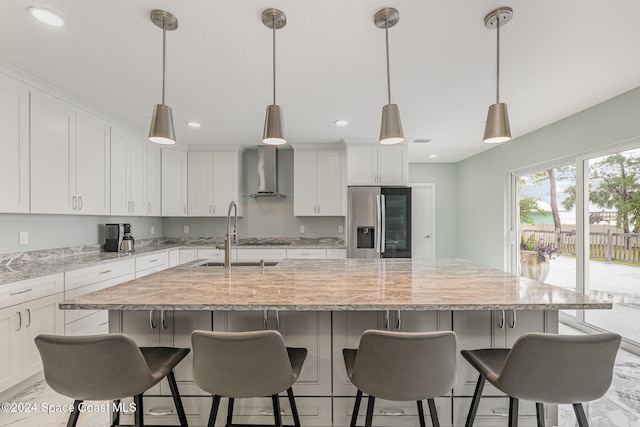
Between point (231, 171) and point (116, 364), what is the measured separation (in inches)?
152

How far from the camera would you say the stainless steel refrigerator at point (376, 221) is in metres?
4.38

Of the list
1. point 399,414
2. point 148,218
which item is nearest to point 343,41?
point 399,414

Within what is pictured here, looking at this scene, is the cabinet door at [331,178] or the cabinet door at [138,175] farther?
the cabinet door at [331,178]

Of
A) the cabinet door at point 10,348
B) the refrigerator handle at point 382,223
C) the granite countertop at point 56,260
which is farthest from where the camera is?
the refrigerator handle at point 382,223

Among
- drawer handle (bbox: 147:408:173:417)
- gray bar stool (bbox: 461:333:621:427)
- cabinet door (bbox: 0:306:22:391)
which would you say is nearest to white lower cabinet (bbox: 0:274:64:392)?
cabinet door (bbox: 0:306:22:391)

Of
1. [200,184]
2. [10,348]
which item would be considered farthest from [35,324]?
[200,184]

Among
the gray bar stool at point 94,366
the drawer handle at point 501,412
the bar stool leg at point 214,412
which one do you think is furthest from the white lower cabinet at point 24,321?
the drawer handle at point 501,412

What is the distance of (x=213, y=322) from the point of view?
1747mm

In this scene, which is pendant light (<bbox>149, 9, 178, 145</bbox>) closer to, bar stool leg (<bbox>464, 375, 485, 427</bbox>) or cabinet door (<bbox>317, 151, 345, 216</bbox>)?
bar stool leg (<bbox>464, 375, 485, 427</bbox>)

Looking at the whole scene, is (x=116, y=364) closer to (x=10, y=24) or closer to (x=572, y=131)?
(x=10, y=24)

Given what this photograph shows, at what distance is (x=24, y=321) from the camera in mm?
2217

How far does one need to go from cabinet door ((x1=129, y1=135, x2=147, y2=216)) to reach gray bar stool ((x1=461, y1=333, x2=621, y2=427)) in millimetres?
4230

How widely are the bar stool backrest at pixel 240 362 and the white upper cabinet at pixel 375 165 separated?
3482 millimetres

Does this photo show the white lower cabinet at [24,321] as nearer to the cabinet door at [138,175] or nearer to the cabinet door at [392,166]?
the cabinet door at [138,175]
